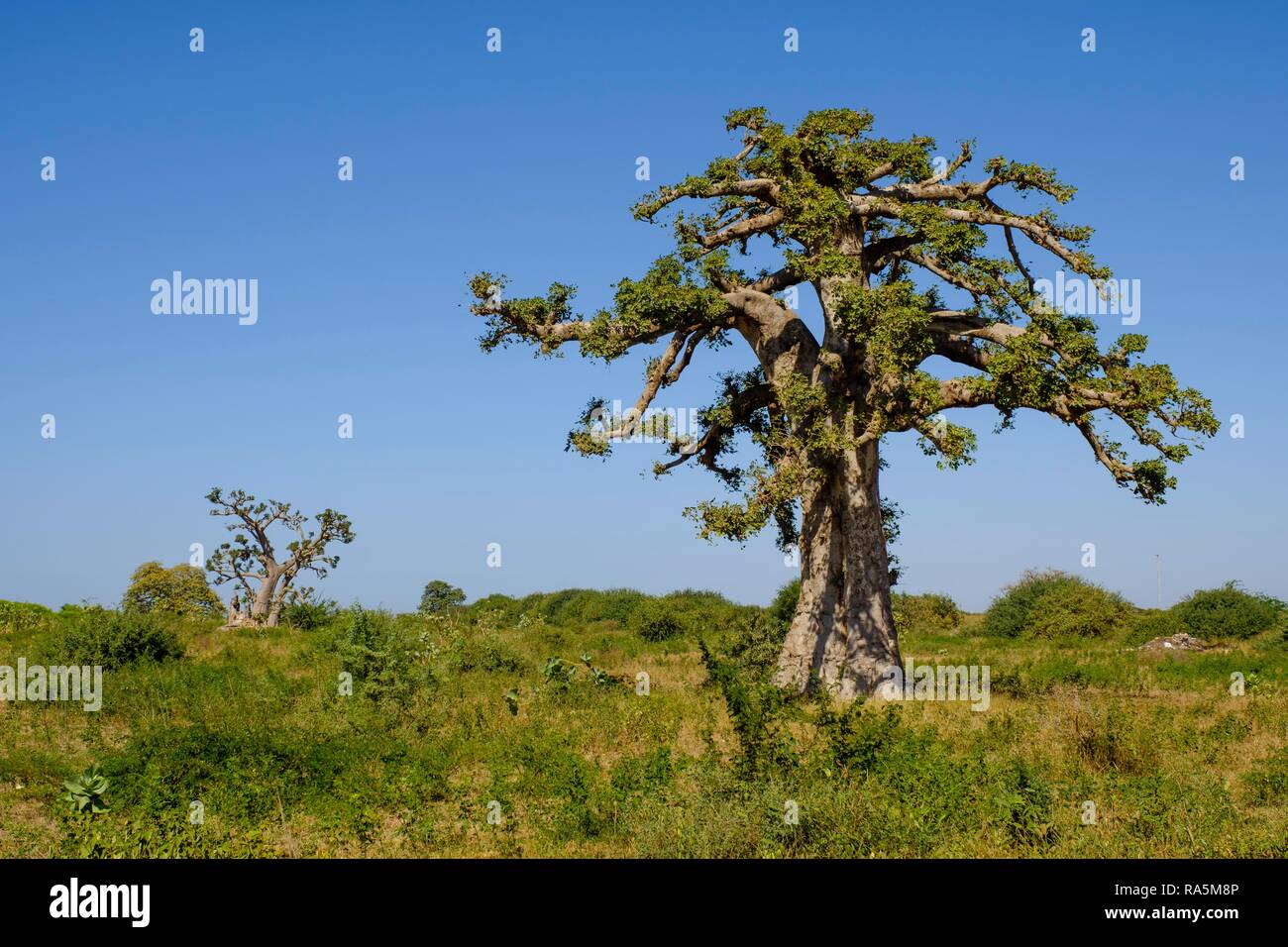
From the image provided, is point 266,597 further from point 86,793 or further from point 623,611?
point 86,793

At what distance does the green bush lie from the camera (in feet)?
136

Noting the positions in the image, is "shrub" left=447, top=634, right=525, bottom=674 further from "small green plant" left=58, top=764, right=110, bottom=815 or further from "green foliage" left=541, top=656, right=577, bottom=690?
"small green plant" left=58, top=764, right=110, bottom=815

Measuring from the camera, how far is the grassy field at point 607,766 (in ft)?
31.0

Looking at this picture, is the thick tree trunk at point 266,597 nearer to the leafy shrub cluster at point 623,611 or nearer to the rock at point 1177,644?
the leafy shrub cluster at point 623,611

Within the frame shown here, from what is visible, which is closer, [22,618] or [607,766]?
[607,766]

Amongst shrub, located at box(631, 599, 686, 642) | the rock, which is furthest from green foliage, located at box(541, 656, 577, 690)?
the rock

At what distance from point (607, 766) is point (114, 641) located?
12.4 m

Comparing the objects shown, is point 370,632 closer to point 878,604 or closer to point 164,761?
point 164,761

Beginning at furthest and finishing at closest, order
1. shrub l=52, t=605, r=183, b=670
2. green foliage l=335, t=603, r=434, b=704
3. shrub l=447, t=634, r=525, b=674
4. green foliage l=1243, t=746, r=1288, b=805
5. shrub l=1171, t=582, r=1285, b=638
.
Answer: shrub l=1171, t=582, r=1285, b=638
shrub l=447, t=634, r=525, b=674
shrub l=52, t=605, r=183, b=670
green foliage l=335, t=603, r=434, b=704
green foliage l=1243, t=746, r=1288, b=805

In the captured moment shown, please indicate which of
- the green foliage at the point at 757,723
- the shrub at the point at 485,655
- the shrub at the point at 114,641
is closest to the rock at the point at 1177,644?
the shrub at the point at 485,655

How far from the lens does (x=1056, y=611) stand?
140 ft

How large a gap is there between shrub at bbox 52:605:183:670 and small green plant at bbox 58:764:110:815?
11198 mm

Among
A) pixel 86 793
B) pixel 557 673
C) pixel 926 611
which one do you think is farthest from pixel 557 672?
pixel 926 611
